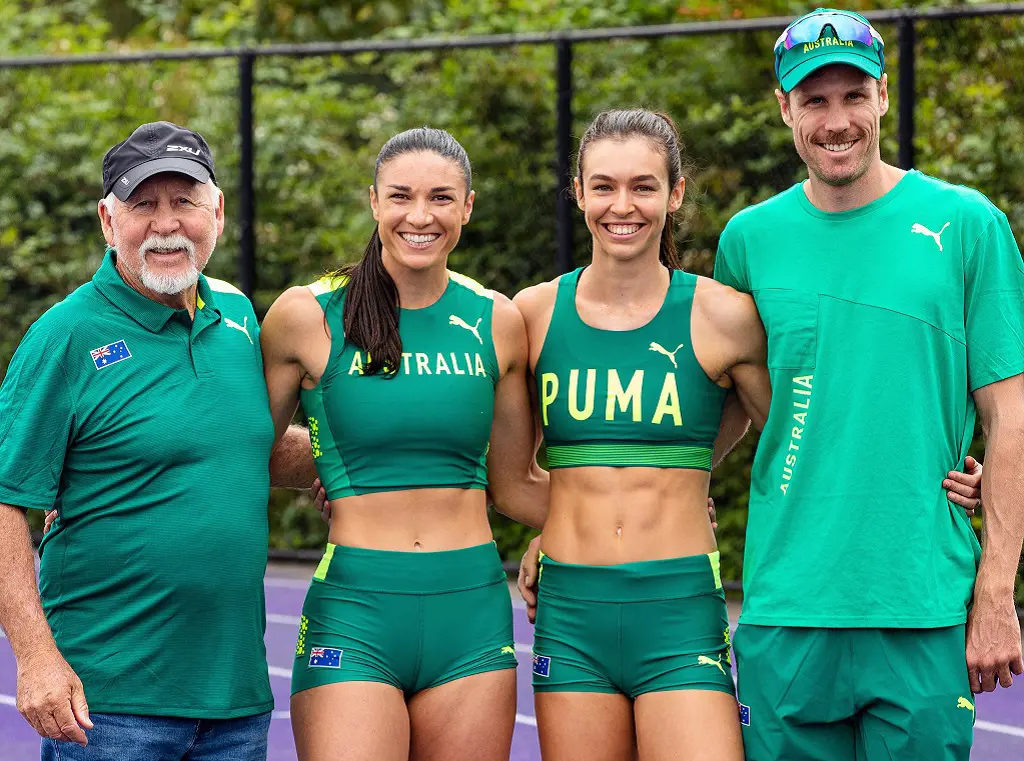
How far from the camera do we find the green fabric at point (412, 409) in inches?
168

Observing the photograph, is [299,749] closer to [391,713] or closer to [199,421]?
[391,713]

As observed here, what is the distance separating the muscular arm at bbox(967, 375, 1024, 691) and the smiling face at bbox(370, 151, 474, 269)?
152cm

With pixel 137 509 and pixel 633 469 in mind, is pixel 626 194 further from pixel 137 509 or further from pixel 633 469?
pixel 137 509

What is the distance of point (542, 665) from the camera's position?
4301 mm

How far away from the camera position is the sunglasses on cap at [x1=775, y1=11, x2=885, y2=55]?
13.1 ft

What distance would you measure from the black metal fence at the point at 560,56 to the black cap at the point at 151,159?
17.0 feet

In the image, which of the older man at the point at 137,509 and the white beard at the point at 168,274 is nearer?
the older man at the point at 137,509

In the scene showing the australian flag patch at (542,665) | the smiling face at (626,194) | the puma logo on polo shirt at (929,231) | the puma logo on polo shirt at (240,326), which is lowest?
the australian flag patch at (542,665)

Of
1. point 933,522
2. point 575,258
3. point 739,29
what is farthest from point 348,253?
point 933,522

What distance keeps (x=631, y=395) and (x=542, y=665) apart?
783mm

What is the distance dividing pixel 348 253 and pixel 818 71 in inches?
259

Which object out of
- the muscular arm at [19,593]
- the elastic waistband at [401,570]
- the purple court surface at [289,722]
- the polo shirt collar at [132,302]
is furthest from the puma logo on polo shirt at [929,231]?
the purple court surface at [289,722]

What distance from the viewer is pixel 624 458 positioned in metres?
4.30

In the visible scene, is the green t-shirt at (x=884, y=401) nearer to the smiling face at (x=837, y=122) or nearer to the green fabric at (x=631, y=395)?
the smiling face at (x=837, y=122)
